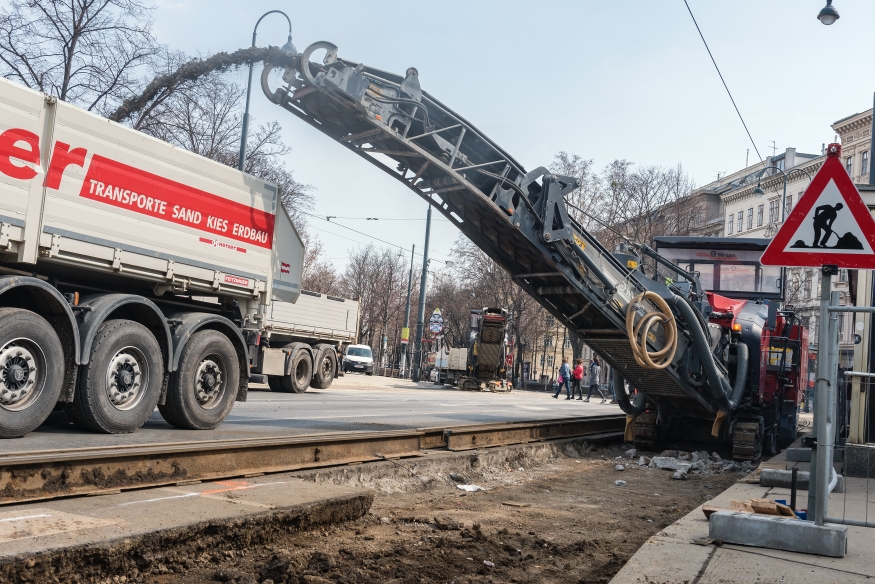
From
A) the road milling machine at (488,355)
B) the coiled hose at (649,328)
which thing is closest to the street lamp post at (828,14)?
the coiled hose at (649,328)

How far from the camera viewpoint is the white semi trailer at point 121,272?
24.3 ft

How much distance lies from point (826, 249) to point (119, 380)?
21.5 feet

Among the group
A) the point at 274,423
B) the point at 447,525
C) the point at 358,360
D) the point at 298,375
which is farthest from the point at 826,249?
the point at 358,360

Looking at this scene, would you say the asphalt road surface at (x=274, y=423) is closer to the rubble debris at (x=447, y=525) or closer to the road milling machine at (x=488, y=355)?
the rubble debris at (x=447, y=525)

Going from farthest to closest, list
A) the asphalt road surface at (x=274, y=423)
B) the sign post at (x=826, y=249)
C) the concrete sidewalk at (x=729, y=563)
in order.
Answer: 1. the asphalt road surface at (x=274, y=423)
2. the sign post at (x=826, y=249)
3. the concrete sidewalk at (x=729, y=563)

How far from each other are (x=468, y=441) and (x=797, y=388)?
5977 mm

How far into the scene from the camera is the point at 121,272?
332 inches

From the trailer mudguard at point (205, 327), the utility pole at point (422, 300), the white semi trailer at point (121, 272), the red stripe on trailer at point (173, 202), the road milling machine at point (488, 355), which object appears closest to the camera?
the white semi trailer at point (121, 272)

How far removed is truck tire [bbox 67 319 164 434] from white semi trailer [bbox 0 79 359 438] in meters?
0.01

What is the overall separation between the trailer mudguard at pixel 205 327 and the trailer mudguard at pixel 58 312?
1.19 metres

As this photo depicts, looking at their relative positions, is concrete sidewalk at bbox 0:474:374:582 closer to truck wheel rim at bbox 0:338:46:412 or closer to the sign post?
truck wheel rim at bbox 0:338:46:412

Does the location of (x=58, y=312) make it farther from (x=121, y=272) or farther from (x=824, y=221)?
(x=824, y=221)

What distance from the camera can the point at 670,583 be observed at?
Result: 4285 mm

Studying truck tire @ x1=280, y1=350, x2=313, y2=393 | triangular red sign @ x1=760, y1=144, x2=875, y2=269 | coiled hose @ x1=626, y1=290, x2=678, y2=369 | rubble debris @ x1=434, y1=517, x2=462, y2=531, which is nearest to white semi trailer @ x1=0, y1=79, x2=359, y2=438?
rubble debris @ x1=434, y1=517, x2=462, y2=531
